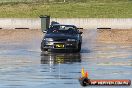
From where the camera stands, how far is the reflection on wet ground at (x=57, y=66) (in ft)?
64.4

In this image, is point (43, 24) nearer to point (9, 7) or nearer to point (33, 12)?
point (33, 12)

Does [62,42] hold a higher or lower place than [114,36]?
higher

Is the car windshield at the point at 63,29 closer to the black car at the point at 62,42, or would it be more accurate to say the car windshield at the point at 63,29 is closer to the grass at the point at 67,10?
the black car at the point at 62,42

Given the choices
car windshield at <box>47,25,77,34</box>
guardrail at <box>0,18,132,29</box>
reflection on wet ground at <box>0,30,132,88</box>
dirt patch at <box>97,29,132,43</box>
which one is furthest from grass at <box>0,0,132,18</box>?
reflection on wet ground at <box>0,30,132,88</box>

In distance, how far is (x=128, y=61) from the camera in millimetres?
27375

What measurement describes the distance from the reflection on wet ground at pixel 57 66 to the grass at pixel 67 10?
3683 cm

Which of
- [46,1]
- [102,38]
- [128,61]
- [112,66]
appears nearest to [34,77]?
[112,66]

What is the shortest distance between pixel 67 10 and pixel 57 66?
5218 cm

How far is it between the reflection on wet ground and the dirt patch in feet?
29.2

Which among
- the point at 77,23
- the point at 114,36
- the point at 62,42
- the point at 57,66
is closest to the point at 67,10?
the point at 77,23

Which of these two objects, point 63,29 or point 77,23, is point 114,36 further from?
point 63,29

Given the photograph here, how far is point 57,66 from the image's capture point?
82.0 ft

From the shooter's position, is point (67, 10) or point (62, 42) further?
point (67, 10)

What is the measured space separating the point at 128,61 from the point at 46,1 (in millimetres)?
67309
